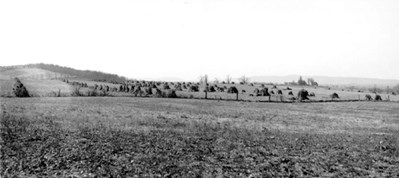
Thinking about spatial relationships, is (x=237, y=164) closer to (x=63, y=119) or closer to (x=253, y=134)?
(x=253, y=134)

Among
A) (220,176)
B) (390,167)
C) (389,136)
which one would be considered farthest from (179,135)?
(389,136)

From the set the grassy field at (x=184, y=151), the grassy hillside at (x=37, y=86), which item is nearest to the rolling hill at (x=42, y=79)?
the grassy hillside at (x=37, y=86)

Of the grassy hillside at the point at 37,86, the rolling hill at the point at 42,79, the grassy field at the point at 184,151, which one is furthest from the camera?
the rolling hill at the point at 42,79

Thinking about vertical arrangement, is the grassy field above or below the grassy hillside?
below

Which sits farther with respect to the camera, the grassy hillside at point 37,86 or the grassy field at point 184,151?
the grassy hillside at point 37,86

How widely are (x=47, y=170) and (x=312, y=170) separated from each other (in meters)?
10.4

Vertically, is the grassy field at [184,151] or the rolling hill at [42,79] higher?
the rolling hill at [42,79]

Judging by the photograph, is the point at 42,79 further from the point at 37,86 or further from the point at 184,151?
the point at 184,151

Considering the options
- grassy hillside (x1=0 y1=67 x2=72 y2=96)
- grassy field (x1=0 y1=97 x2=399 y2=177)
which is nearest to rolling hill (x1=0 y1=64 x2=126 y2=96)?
grassy hillside (x1=0 y1=67 x2=72 y2=96)

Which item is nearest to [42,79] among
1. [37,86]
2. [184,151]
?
[37,86]

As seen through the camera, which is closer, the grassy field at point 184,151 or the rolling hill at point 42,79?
the grassy field at point 184,151

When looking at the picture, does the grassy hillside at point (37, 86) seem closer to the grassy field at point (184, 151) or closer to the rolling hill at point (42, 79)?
the rolling hill at point (42, 79)

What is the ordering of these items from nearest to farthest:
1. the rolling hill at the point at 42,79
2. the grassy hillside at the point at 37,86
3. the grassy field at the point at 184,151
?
the grassy field at the point at 184,151 < the grassy hillside at the point at 37,86 < the rolling hill at the point at 42,79

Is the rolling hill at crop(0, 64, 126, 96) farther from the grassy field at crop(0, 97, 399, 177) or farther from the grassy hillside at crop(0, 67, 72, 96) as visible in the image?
the grassy field at crop(0, 97, 399, 177)
